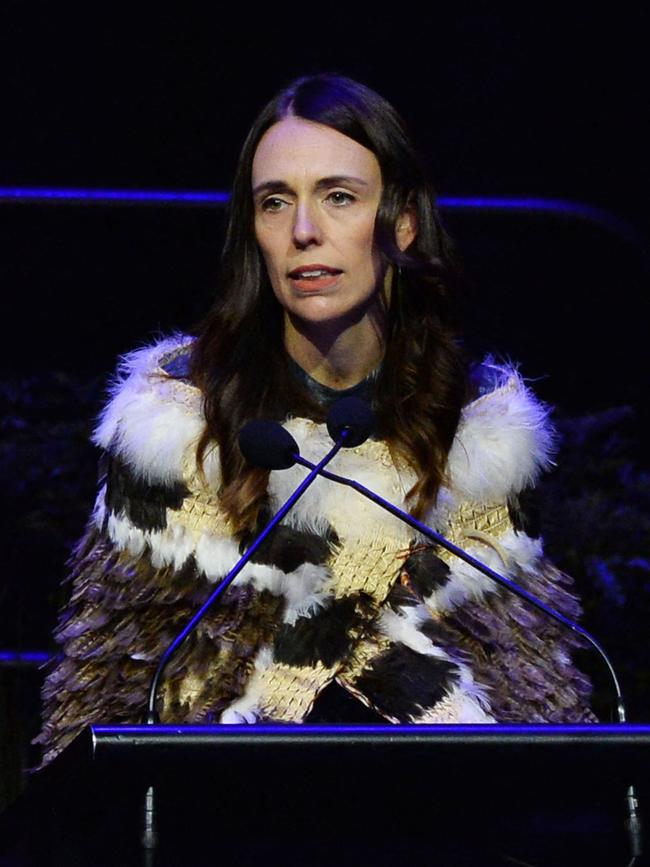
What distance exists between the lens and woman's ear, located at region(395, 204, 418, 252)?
8.54 feet

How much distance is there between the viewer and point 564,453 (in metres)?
3.30

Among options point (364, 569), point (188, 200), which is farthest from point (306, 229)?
point (188, 200)

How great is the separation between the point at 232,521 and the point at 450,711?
427 mm

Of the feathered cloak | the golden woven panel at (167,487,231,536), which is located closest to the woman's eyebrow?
the feathered cloak

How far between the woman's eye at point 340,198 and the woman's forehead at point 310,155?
32 mm

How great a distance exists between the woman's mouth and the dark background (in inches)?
34.0

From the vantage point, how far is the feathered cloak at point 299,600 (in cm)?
234

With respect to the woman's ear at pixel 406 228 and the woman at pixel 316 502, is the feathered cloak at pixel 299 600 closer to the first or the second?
the woman at pixel 316 502

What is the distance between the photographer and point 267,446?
74.1 inches
